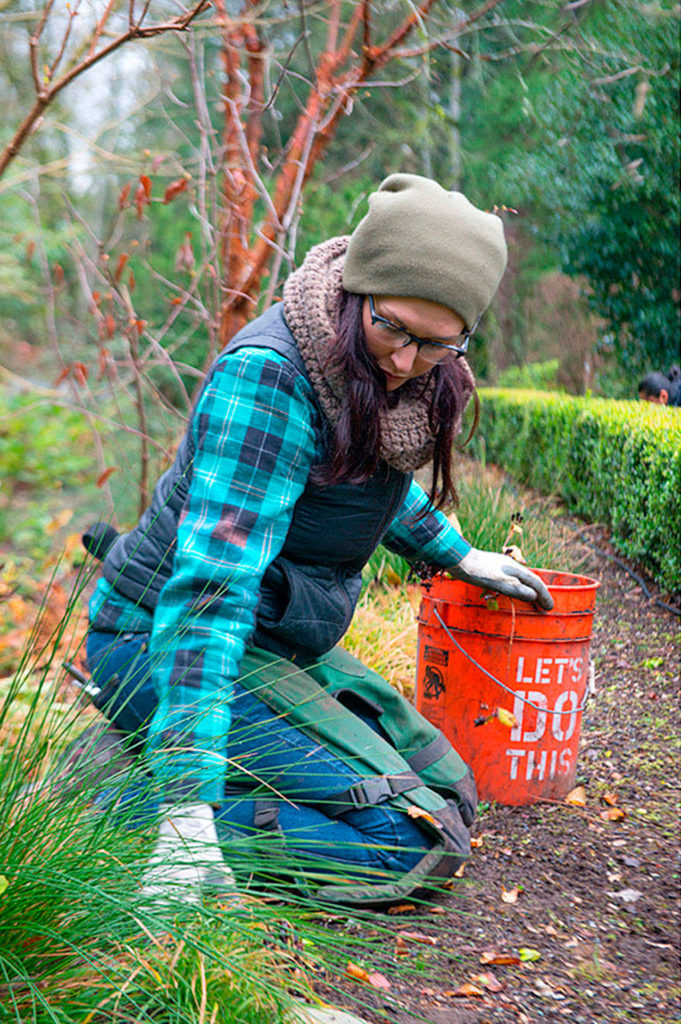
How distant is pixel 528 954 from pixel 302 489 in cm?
112

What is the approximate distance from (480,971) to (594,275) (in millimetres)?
8018

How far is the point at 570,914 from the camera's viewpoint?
7.25 ft

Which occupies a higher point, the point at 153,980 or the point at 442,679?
the point at 153,980

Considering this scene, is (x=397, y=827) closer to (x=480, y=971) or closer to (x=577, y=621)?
(x=480, y=971)

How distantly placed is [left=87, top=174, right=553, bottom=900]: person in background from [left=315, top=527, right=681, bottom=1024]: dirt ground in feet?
0.71

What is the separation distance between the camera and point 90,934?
1243 millimetres

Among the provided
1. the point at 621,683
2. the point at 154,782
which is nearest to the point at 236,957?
the point at 154,782

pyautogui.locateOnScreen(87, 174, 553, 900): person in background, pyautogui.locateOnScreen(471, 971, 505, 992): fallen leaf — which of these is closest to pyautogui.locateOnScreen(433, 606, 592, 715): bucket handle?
pyautogui.locateOnScreen(87, 174, 553, 900): person in background

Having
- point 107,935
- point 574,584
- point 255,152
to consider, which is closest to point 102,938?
point 107,935

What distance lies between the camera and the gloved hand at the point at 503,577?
253 cm

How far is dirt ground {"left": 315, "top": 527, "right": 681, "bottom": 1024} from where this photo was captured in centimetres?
179

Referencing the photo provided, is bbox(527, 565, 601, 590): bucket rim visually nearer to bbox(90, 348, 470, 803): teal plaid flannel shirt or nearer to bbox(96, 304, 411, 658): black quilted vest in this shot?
bbox(96, 304, 411, 658): black quilted vest

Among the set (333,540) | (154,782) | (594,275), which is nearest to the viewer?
(154,782)

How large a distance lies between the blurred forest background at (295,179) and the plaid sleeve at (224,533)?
0.75 meters
